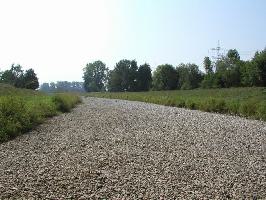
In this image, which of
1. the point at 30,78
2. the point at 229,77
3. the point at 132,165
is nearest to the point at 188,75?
the point at 229,77

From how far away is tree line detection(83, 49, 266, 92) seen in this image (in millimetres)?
92256

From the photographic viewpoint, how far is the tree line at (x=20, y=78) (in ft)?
392

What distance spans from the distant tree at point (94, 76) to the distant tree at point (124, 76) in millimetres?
30920

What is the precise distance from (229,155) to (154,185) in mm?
6136

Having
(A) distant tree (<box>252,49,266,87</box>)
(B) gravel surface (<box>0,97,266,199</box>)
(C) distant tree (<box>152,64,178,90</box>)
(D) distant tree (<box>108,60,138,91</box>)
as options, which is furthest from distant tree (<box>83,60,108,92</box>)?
(B) gravel surface (<box>0,97,266,199</box>)

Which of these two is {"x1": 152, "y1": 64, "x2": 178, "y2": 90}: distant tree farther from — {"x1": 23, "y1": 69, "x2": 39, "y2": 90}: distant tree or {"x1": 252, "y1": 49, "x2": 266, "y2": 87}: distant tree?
{"x1": 252, "y1": 49, "x2": 266, "y2": 87}: distant tree

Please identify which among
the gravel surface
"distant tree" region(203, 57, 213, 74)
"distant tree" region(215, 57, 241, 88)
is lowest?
the gravel surface

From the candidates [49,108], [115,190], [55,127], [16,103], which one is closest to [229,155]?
[115,190]

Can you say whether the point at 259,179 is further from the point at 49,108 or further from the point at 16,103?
the point at 49,108

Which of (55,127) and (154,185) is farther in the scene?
(55,127)

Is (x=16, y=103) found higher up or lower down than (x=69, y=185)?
higher up

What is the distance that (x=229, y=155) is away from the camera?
17234mm

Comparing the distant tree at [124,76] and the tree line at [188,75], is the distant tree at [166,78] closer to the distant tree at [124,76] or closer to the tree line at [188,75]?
the tree line at [188,75]

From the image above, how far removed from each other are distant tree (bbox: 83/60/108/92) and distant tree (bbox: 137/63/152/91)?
122 ft
